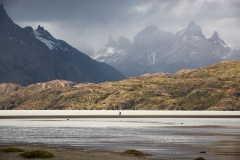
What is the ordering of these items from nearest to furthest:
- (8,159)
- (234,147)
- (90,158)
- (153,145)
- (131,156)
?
1. (8,159)
2. (90,158)
3. (131,156)
4. (234,147)
5. (153,145)

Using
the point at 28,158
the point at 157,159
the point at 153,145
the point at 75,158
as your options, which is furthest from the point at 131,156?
the point at 153,145

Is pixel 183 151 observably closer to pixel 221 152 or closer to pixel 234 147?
pixel 221 152

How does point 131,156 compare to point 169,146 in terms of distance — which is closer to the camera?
point 131,156

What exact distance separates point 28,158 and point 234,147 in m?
31.1

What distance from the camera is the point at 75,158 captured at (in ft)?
150

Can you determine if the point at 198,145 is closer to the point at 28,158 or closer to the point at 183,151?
the point at 183,151

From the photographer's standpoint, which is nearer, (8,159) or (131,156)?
(8,159)

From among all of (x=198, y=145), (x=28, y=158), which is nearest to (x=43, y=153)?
(x=28, y=158)

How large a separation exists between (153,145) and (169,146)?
110 inches

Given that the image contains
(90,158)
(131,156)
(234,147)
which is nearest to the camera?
(90,158)

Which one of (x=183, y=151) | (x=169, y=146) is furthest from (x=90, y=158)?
(x=169, y=146)

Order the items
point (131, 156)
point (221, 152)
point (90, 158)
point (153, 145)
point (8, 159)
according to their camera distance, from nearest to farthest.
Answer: point (8, 159) → point (90, 158) → point (131, 156) → point (221, 152) → point (153, 145)

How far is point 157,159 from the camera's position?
47875 millimetres

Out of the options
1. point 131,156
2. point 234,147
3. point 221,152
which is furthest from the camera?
point 234,147
